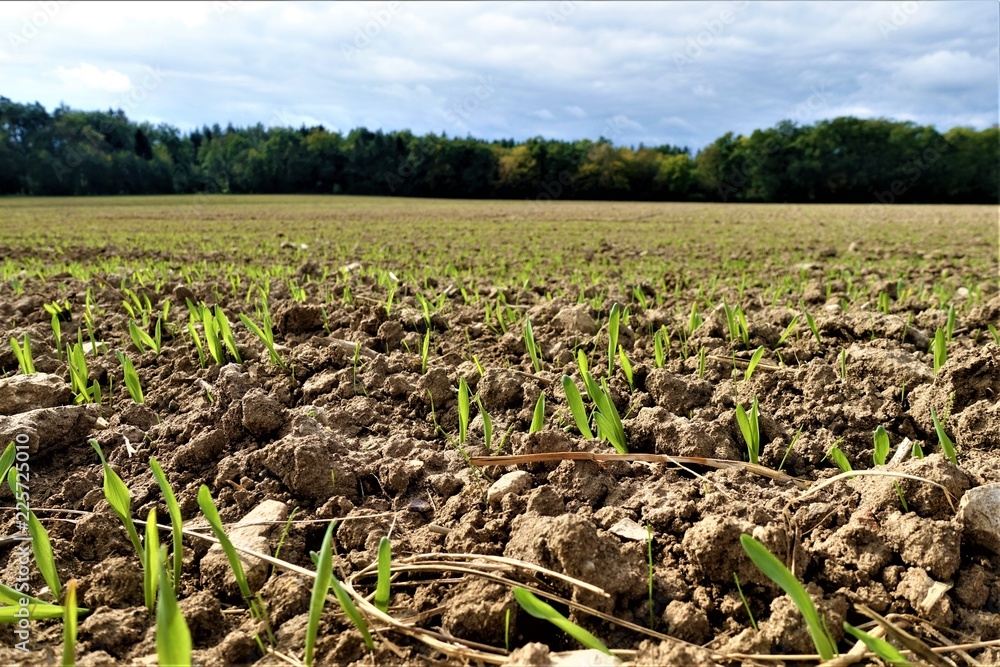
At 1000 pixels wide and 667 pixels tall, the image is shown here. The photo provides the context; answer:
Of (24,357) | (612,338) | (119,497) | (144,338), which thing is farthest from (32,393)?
(612,338)

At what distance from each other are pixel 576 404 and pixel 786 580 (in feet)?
2.49

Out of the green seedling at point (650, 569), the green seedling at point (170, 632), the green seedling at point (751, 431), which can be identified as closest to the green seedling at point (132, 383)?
the green seedling at point (170, 632)

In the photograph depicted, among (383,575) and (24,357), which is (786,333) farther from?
(24,357)

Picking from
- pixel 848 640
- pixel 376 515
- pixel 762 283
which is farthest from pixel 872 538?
pixel 762 283

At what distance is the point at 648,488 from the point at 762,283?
3.89m

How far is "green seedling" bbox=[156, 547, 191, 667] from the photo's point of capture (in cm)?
82

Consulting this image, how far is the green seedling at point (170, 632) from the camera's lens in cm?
82

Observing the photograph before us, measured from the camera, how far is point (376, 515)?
1.45 metres

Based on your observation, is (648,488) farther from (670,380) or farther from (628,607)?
(670,380)

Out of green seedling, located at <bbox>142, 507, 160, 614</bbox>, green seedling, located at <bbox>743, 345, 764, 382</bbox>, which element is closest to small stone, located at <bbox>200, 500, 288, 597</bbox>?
green seedling, located at <bbox>142, 507, 160, 614</bbox>

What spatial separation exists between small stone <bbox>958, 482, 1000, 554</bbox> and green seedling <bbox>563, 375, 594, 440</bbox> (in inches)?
32.4

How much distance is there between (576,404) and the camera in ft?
5.36

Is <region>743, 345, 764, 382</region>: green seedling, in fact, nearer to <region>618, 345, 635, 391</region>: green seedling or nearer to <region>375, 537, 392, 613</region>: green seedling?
<region>618, 345, 635, 391</region>: green seedling

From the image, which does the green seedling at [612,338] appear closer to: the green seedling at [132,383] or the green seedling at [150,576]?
the green seedling at [150,576]
